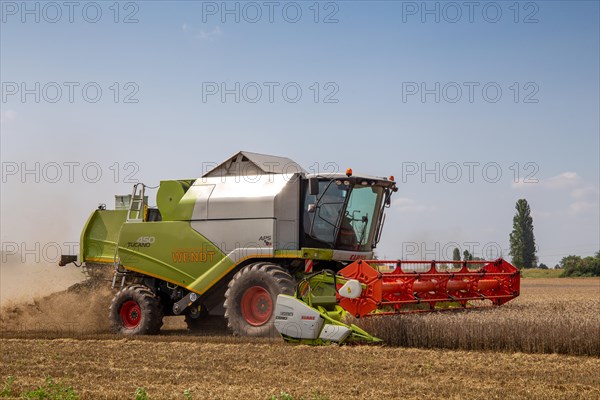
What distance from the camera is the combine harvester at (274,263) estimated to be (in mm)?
10898

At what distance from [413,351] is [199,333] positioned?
16.2ft

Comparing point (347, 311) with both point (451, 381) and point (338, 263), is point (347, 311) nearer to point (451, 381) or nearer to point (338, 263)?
point (338, 263)

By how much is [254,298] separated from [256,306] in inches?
5.2

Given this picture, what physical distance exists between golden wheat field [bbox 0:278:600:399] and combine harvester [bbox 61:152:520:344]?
0.56 metres

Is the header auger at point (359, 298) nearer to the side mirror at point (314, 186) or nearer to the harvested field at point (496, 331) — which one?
the harvested field at point (496, 331)

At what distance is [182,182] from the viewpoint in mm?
13641

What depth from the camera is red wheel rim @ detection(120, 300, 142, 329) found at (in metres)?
13.6

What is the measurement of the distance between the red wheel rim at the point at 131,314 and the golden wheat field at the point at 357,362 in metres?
1.07

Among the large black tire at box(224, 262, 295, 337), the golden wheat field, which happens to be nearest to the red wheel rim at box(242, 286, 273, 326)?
the large black tire at box(224, 262, 295, 337)

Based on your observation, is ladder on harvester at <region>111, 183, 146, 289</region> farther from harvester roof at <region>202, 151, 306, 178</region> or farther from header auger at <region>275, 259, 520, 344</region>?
header auger at <region>275, 259, 520, 344</region>

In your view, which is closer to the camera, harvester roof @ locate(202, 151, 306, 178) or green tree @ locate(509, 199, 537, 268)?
harvester roof @ locate(202, 151, 306, 178)

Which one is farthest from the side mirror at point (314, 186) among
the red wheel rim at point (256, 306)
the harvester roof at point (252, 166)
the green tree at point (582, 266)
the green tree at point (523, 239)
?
the green tree at point (523, 239)

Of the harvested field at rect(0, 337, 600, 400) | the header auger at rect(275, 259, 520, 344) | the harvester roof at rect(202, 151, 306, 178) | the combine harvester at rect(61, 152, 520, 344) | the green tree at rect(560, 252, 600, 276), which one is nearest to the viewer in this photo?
the harvested field at rect(0, 337, 600, 400)

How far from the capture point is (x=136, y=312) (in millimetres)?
13664
